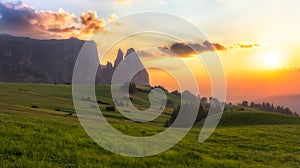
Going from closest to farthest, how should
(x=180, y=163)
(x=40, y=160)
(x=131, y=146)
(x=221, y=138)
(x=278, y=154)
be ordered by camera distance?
1. (x=40, y=160)
2. (x=180, y=163)
3. (x=131, y=146)
4. (x=278, y=154)
5. (x=221, y=138)

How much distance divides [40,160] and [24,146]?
268 centimetres

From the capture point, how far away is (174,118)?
353 feet

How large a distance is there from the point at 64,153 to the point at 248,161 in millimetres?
17460

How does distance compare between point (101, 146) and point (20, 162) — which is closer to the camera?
point (20, 162)

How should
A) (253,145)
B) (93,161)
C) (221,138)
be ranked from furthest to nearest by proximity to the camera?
(221,138), (253,145), (93,161)

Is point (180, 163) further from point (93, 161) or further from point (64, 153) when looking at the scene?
point (64, 153)

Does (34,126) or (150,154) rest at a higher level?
(34,126)

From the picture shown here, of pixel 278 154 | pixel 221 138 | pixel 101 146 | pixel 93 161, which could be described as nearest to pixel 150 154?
pixel 101 146

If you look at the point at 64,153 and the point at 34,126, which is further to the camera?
the point at 34,126

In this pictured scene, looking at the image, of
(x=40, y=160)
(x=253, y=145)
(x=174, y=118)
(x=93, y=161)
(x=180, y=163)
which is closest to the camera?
(x=40, y=160)

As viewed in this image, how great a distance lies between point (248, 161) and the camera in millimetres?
28016

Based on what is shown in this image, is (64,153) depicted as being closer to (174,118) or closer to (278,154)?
(278,154)

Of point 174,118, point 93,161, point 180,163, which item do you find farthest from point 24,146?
point 174,118

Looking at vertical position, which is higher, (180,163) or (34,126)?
(34,126)
